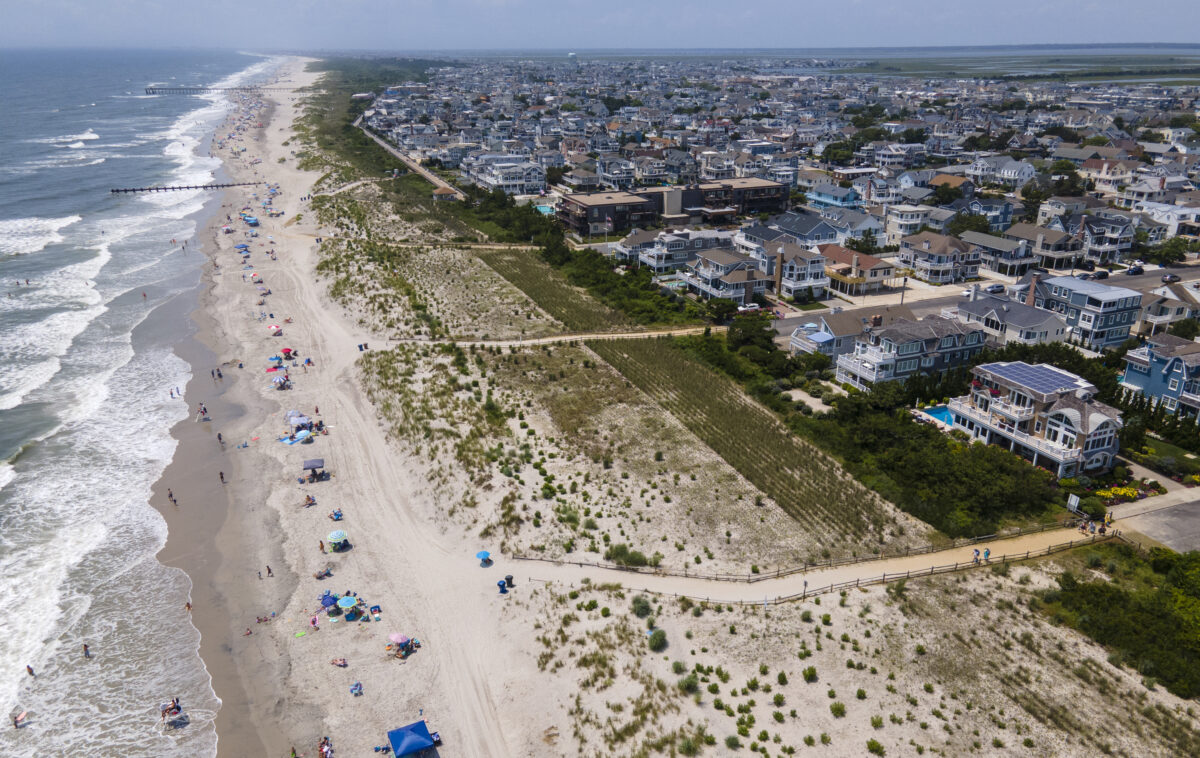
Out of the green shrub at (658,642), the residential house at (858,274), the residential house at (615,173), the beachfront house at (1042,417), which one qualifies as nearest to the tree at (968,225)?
the residential house at (858,274)

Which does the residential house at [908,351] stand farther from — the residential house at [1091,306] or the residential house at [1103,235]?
the residential house at [1103,235]

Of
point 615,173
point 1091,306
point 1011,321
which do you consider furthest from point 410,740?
point 615,173

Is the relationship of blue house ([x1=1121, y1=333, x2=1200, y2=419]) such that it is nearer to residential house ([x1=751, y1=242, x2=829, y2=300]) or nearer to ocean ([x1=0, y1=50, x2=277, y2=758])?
residential house ([x1=751, y1=242, x2=829, y2=300])

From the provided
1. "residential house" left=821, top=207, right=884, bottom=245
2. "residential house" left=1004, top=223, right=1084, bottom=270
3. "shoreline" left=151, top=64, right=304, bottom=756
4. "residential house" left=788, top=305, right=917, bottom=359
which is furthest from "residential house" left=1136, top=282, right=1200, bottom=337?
"shoreline" left=151, top=64, right=304, bottom=756

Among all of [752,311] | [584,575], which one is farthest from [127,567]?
[752,311]

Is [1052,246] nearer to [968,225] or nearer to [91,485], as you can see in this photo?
[968,225]

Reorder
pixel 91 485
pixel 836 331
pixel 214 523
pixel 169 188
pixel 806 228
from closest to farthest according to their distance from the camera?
pixel 214 523
pixel 91 485
pixel 836 331
pixel 806 228
pixel 169 188
